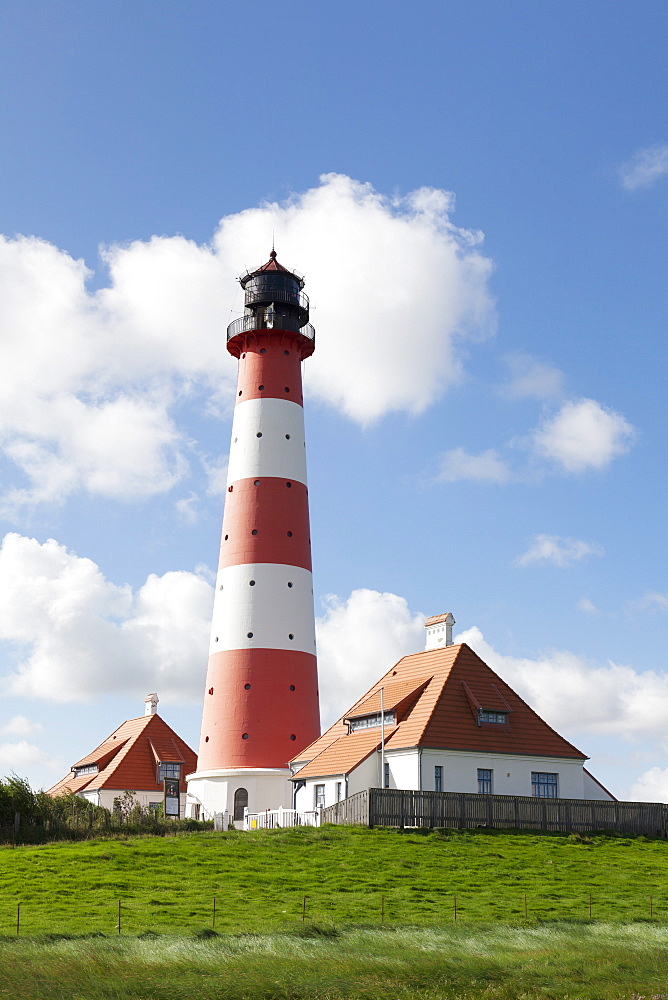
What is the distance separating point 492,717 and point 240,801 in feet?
37.9

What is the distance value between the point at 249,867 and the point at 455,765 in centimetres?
1226

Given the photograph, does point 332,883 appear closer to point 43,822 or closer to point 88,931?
point 88,931

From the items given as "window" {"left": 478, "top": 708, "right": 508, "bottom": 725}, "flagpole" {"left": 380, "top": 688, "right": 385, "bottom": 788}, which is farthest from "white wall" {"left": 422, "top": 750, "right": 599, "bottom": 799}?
"flagpole" {"left": 380, "top": 688, "right": 385, "bottom": 788}

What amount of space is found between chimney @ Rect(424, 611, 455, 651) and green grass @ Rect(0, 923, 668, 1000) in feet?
83.5

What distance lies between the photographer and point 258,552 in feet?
156

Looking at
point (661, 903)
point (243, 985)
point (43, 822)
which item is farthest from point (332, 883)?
point (43, 822)

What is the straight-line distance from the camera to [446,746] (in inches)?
1581

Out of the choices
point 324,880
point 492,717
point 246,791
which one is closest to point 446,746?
point 492,717

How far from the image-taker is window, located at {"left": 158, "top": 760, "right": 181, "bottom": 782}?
5444cm

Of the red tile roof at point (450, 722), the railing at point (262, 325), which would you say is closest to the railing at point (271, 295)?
the railing at point (262, 325)

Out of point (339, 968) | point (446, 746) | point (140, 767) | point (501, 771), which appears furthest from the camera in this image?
point (140, 767)

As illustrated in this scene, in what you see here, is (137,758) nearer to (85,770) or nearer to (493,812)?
(85,770)

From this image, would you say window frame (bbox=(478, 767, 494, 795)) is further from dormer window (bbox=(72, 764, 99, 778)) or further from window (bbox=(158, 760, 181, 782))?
dormer window (bbox=(72, 764, 99, 778))

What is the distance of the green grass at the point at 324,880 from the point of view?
2395cm
